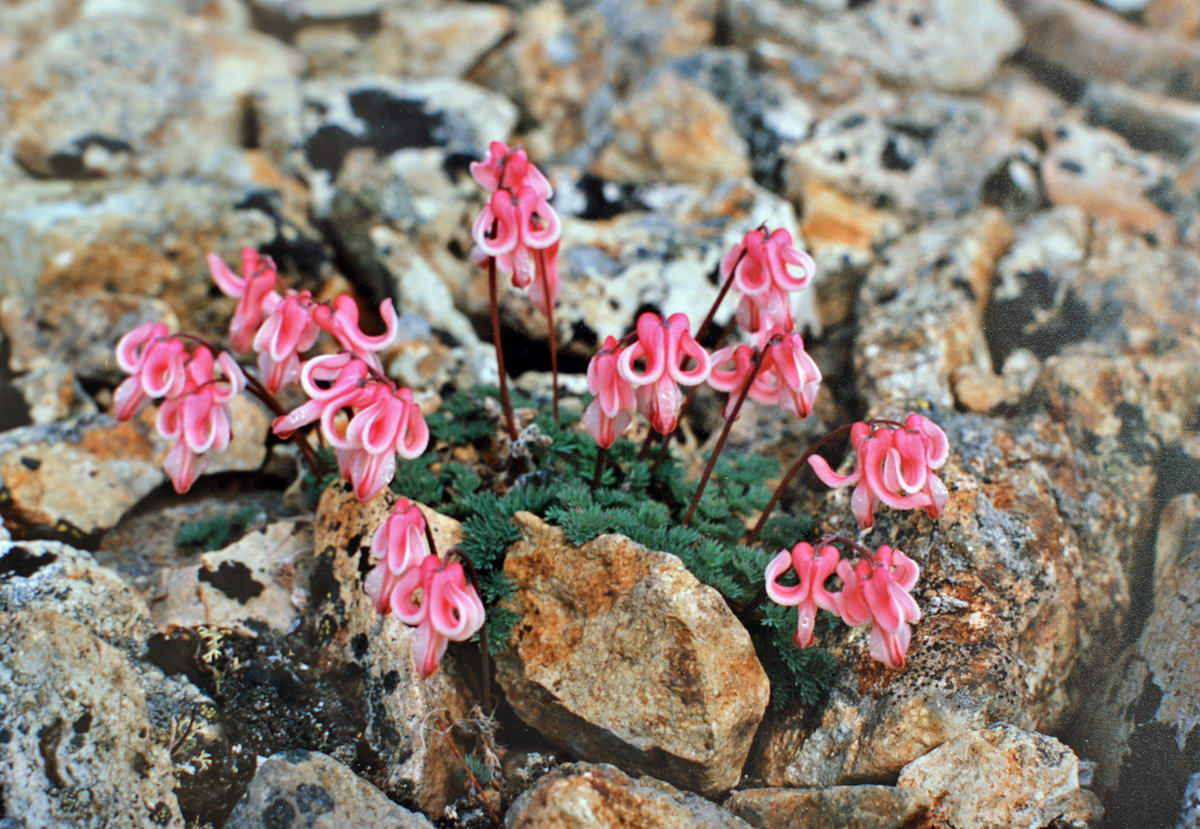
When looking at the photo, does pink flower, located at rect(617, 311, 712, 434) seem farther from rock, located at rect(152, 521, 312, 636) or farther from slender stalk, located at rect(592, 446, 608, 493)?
rock, located at rect(152, 521, 312, 636)

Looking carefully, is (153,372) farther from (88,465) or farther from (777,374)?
(777,374)

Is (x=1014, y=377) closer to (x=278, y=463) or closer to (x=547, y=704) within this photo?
(x=547, y=704)

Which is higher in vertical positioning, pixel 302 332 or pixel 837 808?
pixel 302 332

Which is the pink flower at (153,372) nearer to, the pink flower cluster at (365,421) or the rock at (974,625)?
the pink flower cluster at (365,421)

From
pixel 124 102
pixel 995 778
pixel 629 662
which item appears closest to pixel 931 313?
pixel 995 778

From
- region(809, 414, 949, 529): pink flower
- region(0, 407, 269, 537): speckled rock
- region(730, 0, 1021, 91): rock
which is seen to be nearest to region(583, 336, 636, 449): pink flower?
region(809, 414, 949, 529): pink flower

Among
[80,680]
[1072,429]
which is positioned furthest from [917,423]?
[80,680]
